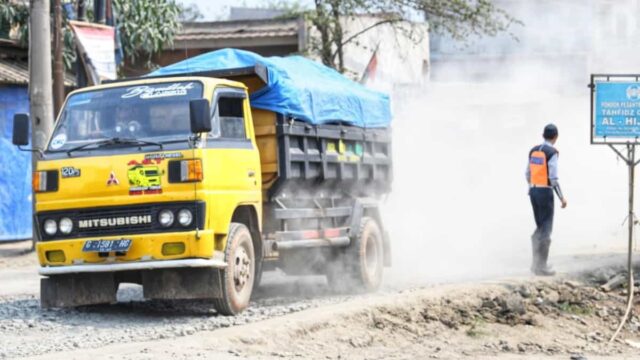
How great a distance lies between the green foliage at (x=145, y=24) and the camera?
924 inches

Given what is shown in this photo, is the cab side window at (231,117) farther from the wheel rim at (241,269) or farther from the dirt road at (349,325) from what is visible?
the dirt road at (349,325)

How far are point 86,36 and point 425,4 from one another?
8267mm

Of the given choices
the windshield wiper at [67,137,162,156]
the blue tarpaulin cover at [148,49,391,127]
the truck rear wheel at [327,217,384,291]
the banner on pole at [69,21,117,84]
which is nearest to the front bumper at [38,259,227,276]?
the windshield wiper at [67,137,162,156]

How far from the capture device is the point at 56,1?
62.9 ft

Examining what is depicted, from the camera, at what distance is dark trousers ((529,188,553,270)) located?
14062 millimetres

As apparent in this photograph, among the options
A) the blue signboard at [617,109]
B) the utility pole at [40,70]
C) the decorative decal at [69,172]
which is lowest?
the decorative decal at [69,172]

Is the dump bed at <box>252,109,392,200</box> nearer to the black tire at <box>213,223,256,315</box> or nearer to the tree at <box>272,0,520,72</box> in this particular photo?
the black tire at <box>213,223,256,315</box>

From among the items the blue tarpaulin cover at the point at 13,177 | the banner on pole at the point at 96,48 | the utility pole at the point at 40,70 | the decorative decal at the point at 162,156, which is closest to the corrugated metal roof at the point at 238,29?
the blue tarpaulin cover at the point at 13,177

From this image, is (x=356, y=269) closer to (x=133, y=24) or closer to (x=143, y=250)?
(x=143, y=250)

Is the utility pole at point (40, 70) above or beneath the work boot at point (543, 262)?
above

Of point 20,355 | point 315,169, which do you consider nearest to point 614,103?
point 315,169

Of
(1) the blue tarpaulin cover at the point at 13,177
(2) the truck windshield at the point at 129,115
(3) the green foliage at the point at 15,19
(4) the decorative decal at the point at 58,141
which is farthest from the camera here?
(3) the green foliage at the point at 15,19

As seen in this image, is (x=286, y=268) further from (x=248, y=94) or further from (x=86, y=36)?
(x=86, y=36)

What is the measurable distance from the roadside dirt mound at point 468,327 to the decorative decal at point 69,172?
244 centimetres
